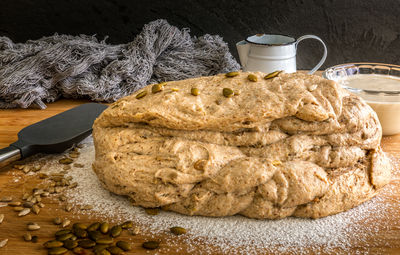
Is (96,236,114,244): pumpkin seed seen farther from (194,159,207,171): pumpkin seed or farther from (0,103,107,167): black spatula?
(0,103,107,167): black spatula

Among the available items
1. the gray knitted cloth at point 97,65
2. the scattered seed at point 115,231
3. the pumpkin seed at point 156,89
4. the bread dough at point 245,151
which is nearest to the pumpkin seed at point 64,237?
the scattered seed at point 115,231

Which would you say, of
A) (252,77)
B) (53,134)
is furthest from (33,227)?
(252,77)

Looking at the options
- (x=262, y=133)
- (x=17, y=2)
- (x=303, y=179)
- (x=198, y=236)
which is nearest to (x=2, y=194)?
(x=198, y=236)

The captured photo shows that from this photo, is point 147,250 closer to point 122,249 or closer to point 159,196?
point 122,249

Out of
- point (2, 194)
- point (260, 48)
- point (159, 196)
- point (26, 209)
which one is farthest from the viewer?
point (260, 48)

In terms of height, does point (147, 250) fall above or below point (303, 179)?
below

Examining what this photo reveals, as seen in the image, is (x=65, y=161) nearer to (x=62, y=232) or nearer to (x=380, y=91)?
(x=62, y=232)
